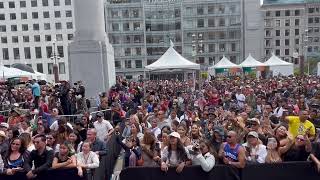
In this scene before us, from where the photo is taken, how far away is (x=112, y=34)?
86.6 meters

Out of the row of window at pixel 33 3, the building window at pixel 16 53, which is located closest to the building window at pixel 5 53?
the building window at pixel 16 53

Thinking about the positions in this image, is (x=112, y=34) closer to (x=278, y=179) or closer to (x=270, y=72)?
(x=270, y=72)

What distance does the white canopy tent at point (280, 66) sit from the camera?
39.3m

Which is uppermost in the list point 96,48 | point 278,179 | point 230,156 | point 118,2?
point 118,2

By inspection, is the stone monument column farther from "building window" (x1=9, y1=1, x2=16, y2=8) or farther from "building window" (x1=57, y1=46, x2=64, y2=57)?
"building window" (x1=9, y1=1, x2=16, y2=8)

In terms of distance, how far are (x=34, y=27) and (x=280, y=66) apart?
216 feet

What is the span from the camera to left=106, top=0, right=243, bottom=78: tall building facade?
8662cm

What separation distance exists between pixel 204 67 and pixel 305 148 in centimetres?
7785

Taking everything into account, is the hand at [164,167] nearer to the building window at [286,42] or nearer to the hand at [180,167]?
the hand at [180,167]

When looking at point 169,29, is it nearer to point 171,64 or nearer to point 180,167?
point 171,64

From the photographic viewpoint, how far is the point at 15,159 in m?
6.80

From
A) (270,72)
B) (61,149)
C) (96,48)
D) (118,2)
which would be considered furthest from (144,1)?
(61,149)

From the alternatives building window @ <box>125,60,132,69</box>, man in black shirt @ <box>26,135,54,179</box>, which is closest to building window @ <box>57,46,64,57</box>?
building window @ <box>125,60,132,69</box>

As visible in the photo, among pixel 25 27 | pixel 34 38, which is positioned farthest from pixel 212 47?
pixel 25 27
